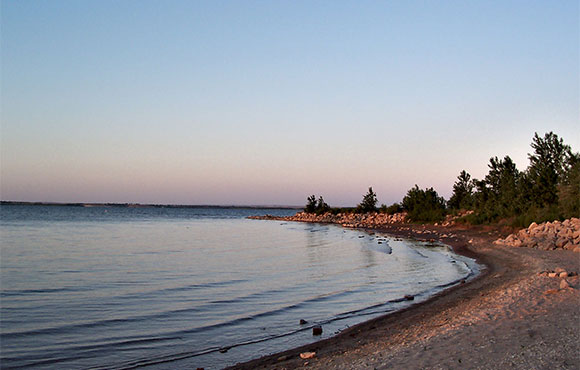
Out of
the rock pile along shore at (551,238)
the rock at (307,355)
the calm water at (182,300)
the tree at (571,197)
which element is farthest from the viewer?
the tree at (571,197)

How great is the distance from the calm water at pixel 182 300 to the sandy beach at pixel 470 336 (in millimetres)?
1119

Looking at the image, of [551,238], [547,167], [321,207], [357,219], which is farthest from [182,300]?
[321,207]

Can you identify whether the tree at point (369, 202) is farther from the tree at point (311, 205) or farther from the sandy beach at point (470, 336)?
the sandy beach at point (470, 336)

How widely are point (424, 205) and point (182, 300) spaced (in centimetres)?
6674

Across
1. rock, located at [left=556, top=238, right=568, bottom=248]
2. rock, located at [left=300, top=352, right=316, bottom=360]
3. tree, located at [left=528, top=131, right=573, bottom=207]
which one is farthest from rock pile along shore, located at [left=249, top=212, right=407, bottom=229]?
rock, located at [left=300, top=352, right=316, bottom=360]

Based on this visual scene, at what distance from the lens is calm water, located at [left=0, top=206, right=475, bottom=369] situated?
10.4 m

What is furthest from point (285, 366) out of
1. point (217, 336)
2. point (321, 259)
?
point (321, 259)

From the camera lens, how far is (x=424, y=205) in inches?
3036

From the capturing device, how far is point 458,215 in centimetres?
6384

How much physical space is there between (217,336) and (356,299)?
6.37 m

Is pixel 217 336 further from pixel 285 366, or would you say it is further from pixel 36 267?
pixel 36 267

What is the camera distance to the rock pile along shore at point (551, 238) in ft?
91.6

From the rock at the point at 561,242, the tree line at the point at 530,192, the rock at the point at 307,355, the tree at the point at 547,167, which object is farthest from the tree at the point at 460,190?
the rock at the point at 307,355

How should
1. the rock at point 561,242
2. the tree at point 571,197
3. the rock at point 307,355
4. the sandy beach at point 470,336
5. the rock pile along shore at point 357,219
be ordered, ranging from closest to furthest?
the sandy beach at point 470,336 < the rock at point 307,355 < the rock at point 561,242 < the tree at point 571,197 < the rock pile along shore at point 357,219
